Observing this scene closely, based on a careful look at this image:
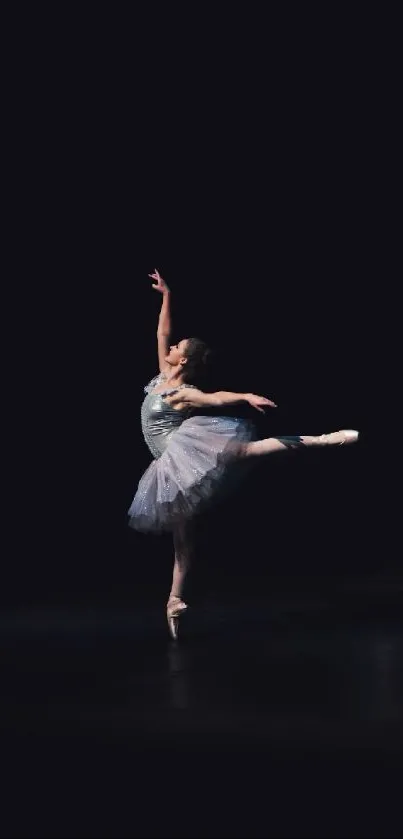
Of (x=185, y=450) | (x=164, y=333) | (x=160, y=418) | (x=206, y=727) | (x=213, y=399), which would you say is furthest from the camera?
(x=164, y=333)

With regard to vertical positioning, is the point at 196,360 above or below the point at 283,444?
above

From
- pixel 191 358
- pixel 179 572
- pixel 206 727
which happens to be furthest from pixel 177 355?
pixel 206 727

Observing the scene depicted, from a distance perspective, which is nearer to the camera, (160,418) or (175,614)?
(175,614)

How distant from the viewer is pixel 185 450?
380cm

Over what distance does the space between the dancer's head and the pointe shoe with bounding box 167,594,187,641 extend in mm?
797

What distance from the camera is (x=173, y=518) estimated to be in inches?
150

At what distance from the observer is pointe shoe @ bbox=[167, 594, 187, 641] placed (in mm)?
3729

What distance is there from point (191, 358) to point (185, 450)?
0.34 metres

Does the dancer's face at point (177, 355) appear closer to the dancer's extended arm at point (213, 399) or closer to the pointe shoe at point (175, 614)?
the dancer's extended arm at point (213, 399)

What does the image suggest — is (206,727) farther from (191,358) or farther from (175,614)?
(191,358)

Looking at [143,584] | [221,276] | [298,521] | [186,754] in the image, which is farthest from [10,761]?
[298,521]

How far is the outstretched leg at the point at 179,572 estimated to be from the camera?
12.3 feet

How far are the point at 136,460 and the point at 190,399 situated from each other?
271cm

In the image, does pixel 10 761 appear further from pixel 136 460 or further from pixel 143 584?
pixel 136 460
